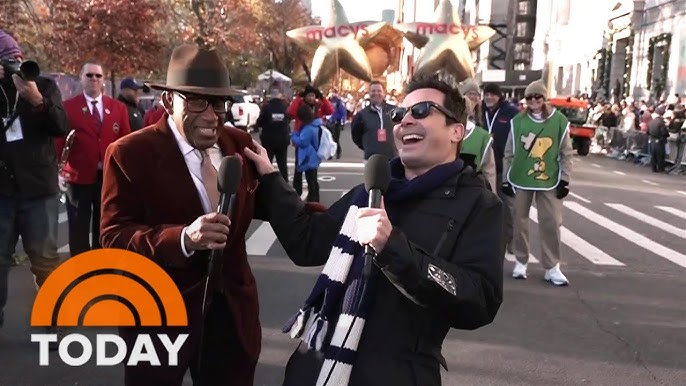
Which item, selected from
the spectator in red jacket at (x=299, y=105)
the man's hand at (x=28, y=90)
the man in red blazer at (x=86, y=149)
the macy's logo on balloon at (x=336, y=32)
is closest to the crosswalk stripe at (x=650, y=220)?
the spectator in red jacket at (x=299, y=105)

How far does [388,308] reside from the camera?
233 cm

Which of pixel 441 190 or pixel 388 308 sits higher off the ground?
pixel 441 190

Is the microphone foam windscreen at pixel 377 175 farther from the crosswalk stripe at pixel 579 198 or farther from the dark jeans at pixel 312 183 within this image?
the crosswalk stripe at pixel 579 198

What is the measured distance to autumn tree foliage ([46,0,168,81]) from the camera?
23344 mm

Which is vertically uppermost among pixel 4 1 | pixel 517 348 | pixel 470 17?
pixel 470 17

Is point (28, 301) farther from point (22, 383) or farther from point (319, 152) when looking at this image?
point (319, 152)

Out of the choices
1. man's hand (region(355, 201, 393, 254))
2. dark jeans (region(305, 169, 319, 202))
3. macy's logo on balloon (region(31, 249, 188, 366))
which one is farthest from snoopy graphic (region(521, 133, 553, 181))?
man's hand (region(355, 201, 393, 254))

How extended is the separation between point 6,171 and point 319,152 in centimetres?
686

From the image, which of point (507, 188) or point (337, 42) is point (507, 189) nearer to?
point (507, 188)

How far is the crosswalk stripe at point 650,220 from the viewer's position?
10.9 metres

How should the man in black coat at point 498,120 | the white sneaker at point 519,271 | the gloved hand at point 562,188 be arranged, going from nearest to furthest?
the gloved hand at point 562,188
the white sneaker at point 519,271
the man in black coat at point 498,120

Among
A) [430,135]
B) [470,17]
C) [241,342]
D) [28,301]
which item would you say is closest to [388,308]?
[430,135]

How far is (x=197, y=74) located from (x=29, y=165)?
2608 mm

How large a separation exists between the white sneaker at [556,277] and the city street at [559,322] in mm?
100
